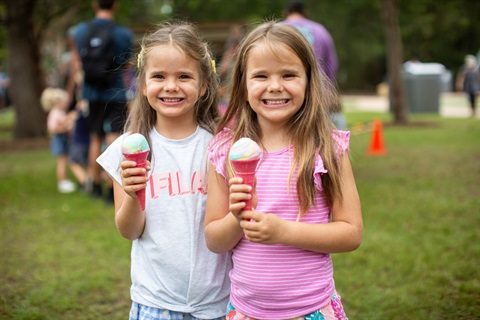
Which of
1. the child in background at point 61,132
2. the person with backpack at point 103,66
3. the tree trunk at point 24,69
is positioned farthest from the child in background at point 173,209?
the tree trunk at point 24,69

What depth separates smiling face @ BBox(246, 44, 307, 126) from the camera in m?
2.23

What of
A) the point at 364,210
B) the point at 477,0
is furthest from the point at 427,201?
the point at 477,0

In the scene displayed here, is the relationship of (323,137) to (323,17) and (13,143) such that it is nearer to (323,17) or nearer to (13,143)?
(13,143)

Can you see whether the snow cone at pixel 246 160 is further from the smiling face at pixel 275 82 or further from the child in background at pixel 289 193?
the smiling face at pixel 275 82

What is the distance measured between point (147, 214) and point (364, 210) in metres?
4.47

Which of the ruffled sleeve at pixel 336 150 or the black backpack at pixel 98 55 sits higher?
the ruffled sleeve at pixel 336 150

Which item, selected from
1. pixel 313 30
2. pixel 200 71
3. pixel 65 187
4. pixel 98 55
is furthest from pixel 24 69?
pixel 200 71

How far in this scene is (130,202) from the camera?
2.30 metres

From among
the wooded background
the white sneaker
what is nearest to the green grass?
the white sneaker

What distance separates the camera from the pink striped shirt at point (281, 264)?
85.9 inches

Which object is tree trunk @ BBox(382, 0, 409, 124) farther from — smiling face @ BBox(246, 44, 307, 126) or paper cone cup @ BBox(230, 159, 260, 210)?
paper cone cup @ BBox(230, 159, 260, 210)

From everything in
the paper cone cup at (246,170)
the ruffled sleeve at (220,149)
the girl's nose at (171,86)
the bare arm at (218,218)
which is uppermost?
the girl's nose at (171,86)

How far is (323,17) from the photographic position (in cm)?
3347

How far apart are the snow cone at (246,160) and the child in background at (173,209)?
0.52 metres
